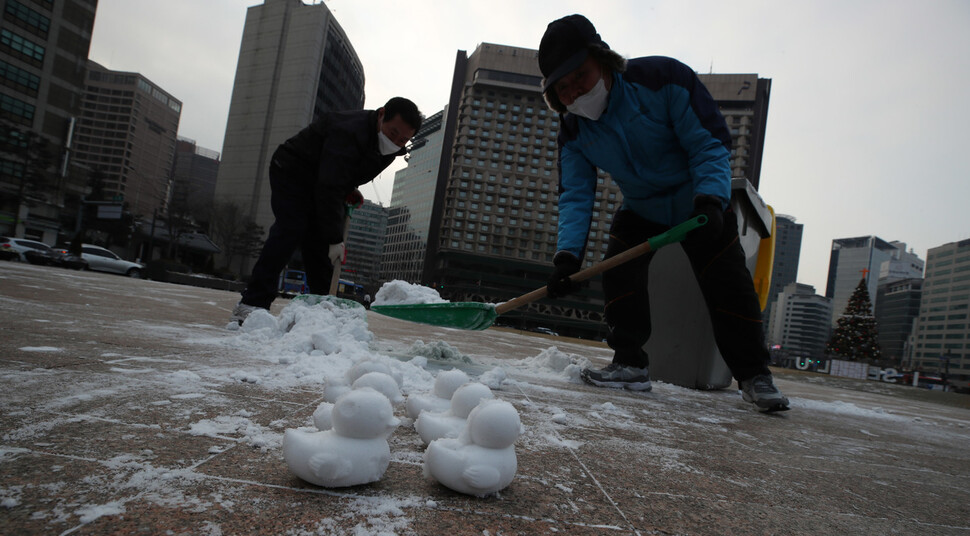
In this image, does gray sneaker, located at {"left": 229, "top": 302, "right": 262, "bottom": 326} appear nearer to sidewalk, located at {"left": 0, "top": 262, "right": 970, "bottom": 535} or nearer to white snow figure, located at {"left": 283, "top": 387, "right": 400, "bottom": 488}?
sidewalk, located at {"left": 0, "top": 262, "right": 970, "bottom": 535}

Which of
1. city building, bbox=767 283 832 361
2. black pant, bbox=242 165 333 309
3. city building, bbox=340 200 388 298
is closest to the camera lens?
black pant, bbox=242 165 333 309

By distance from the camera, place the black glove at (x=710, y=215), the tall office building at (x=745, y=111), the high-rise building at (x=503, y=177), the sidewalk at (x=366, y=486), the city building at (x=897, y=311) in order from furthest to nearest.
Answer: the city building at (x=897, y=311) → the high-rise building at (x=503, y=177) → the tall office building at (x=745, y=111) → the black glove at (x=710, y=215) → the sidewalk at (x=366, y=486)

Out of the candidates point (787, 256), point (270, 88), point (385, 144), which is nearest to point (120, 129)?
point (270, 88)

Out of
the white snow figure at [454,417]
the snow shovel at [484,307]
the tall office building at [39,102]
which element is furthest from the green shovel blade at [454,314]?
the tall office building at [39,102]

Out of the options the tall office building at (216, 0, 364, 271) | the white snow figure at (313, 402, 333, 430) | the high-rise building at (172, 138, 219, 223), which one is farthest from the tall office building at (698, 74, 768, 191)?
the high-rise building at (172, 138, 219, 223)

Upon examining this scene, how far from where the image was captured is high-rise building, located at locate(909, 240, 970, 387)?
7500 cm

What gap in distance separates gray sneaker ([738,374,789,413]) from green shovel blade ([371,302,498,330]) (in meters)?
1.41

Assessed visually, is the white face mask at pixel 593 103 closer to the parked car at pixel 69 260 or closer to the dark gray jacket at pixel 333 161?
the dark gray jacket at pixel 333 161

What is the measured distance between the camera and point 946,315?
78562mm

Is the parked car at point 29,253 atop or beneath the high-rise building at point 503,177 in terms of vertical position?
beneath

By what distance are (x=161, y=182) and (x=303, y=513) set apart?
99.9 metres

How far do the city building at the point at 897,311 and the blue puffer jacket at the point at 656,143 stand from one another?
358 ft

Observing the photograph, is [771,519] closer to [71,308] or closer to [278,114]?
[71,308]

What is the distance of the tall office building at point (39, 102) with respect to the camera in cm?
2878
